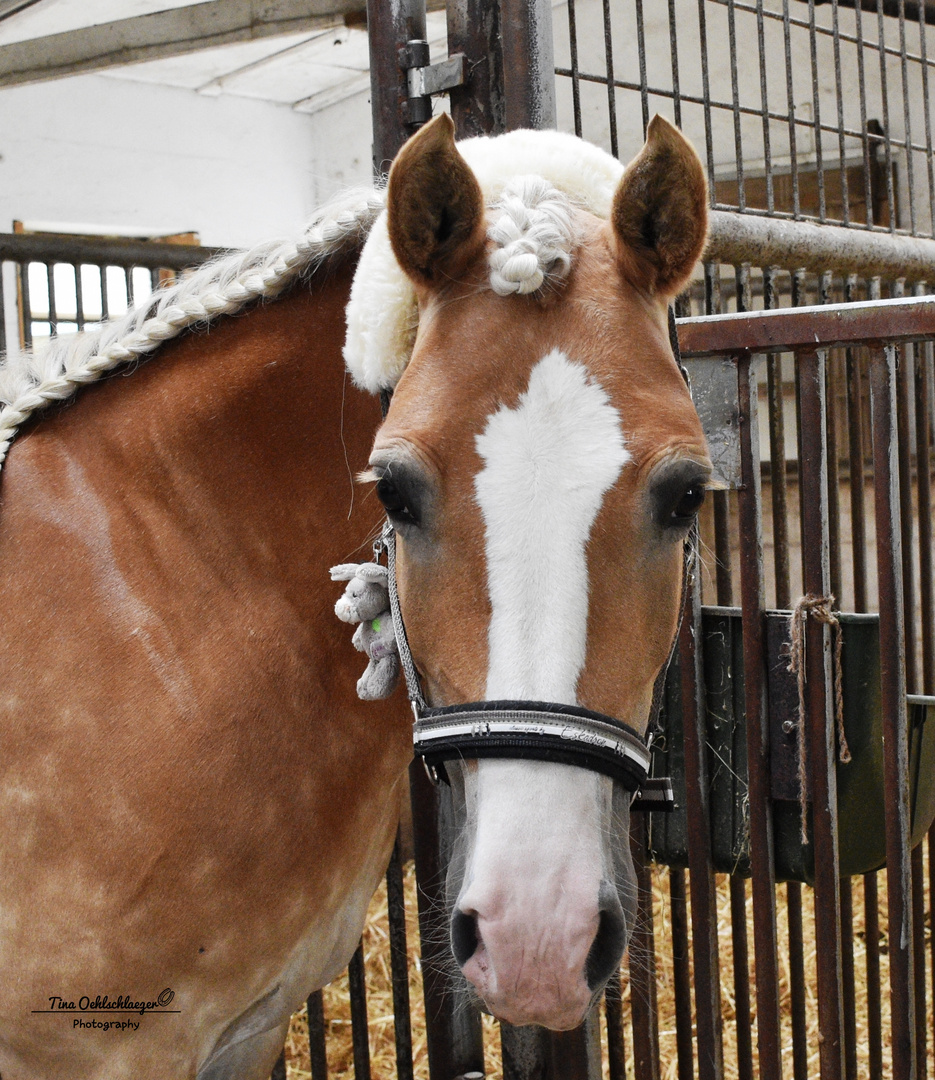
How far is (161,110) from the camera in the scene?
853 cm

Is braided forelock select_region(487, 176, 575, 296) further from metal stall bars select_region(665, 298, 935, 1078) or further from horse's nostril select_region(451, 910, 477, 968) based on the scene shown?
horse's nostril select_region(451, 910, 477, 968)

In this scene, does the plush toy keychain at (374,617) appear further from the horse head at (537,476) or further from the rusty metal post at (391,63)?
the rusty metal post at (391,63)

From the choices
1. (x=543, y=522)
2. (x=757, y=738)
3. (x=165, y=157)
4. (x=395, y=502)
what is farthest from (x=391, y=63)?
(x=165, y=157)

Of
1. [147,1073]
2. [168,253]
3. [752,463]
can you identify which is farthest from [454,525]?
[168,253]

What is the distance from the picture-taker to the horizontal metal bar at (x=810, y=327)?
1.28 m

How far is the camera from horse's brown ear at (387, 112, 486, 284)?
113 centimetres

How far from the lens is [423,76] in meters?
1.75

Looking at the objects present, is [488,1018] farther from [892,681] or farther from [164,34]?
[164,34]

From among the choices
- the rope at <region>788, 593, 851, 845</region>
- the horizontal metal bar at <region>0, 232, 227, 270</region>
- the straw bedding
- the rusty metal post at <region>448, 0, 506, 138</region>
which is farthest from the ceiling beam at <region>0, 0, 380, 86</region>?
the straw bedding

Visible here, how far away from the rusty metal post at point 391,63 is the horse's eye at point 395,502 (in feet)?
2.86

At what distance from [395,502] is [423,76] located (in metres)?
0.99

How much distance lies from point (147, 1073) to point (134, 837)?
34 centimetres

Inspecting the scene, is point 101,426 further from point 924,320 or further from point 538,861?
point 924,320

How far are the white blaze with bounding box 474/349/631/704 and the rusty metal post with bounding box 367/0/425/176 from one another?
91cm
